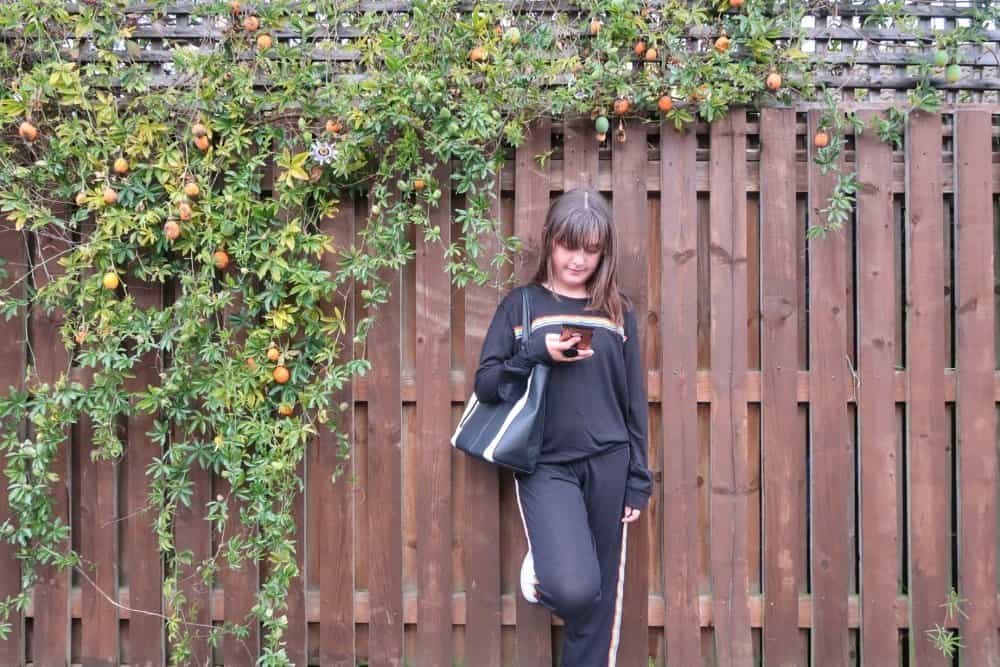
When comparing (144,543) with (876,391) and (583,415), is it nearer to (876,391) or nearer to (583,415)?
(583,415)

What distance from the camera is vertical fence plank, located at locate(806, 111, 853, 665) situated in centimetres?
287

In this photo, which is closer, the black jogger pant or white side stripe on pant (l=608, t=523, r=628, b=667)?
the black jogger pant

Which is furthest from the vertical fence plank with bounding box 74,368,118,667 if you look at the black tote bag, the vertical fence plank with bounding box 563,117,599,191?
the vertical fence plank with bounding box 563,117,599,191

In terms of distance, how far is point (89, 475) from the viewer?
2.91 m

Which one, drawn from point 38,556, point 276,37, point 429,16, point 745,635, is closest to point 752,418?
point 745,635

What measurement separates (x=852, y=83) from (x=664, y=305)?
1.19m

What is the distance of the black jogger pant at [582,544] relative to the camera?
8.05 feet

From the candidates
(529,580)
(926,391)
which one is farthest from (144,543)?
(926,391)

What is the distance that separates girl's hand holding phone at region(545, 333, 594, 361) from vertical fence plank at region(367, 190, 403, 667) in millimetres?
737

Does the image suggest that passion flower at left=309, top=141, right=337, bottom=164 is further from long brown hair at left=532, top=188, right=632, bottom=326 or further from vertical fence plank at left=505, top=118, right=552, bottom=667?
long brown hair at left=532, top=188, right=632, bottom=326

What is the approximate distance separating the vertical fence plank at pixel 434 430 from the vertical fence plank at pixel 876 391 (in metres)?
1.66

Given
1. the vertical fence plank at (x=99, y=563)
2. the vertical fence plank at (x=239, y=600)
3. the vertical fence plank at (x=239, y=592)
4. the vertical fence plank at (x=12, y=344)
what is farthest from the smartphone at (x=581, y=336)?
the vertical fence plank at (x=12, y=344)

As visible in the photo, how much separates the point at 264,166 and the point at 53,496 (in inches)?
62.5

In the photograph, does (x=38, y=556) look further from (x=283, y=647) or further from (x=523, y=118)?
(x=523, y=118)
